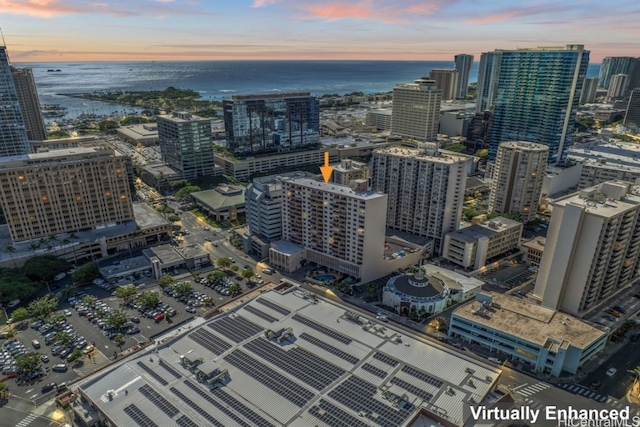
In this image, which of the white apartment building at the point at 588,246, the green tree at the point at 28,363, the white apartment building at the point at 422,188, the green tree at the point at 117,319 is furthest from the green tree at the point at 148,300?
the white apartment building at the point at 588,246

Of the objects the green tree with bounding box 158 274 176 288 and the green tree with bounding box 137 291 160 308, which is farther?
the green tree with bounding box 158 274 176 288

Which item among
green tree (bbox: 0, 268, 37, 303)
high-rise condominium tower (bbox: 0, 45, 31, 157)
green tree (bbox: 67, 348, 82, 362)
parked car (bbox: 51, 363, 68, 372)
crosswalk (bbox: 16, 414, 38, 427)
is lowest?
crosswalk (bbox: 16, 414, 38, 427)

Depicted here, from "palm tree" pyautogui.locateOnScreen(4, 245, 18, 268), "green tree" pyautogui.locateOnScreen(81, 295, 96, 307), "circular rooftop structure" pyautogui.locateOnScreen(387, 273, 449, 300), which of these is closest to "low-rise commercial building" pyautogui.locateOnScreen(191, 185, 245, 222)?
"green tree" pyautogui.locateOnScreen(81, 295, 96, 307)

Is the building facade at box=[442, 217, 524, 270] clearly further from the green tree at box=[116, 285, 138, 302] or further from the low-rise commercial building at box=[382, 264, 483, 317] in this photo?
the green tree at box=[116, 285, 138, 302]

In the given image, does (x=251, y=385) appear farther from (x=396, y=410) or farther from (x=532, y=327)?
(x=532, y=327)

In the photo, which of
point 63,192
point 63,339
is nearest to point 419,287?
point 63,339
